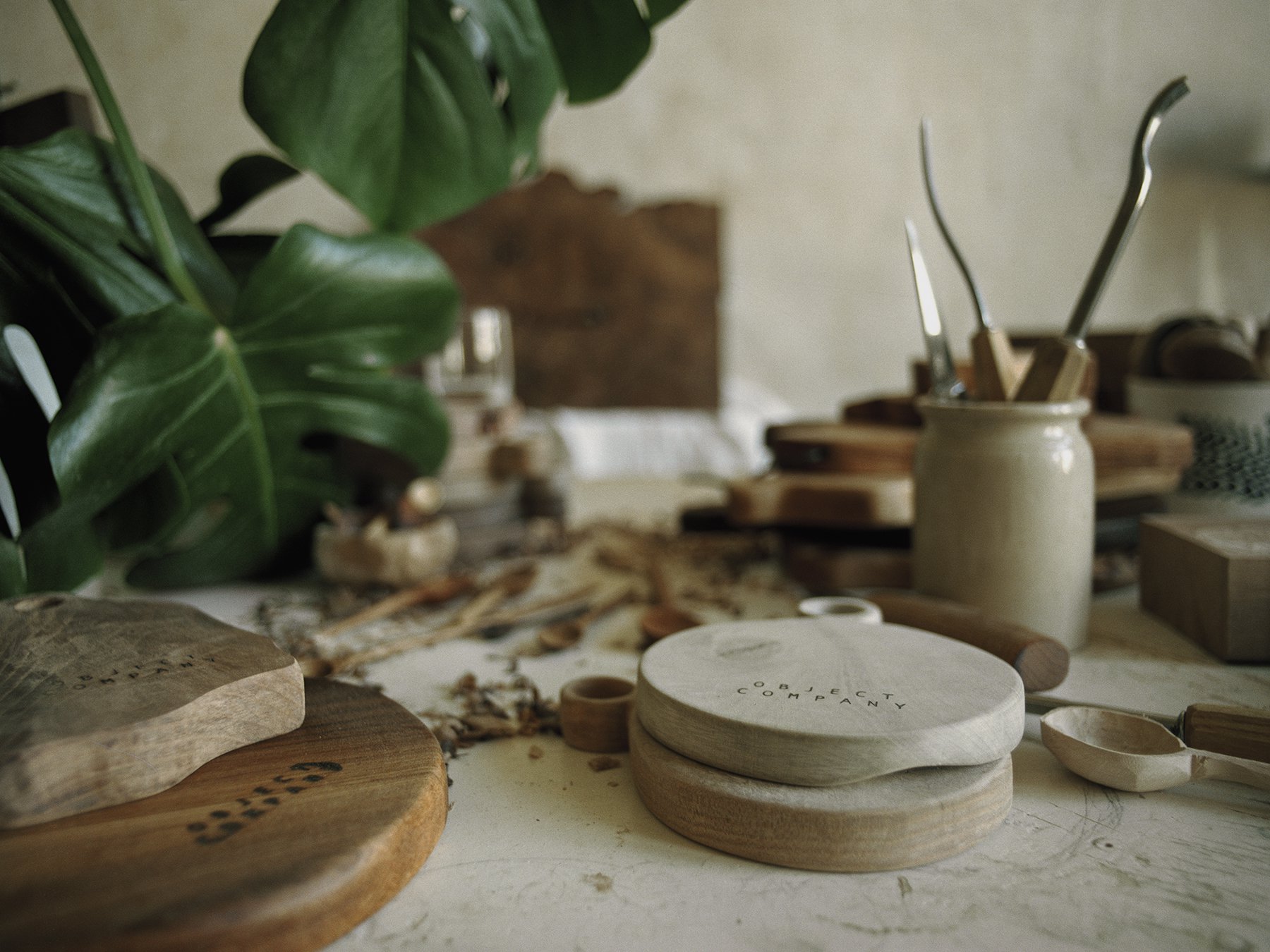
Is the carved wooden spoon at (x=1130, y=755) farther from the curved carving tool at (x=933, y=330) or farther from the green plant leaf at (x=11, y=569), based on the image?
the green plant leaf at (x=11, y=569)

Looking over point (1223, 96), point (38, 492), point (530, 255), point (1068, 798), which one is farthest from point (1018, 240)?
point (38, 492)

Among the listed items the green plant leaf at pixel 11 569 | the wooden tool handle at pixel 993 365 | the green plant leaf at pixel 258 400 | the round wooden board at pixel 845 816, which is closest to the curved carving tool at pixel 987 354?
the wooden tool handle at pixel 993 365

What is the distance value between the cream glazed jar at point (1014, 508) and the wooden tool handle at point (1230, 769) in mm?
215

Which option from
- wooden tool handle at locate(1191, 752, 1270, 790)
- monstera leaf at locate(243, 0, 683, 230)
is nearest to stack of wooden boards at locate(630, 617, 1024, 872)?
wooden tool handle at locate(1191, 752, 1270, 790)

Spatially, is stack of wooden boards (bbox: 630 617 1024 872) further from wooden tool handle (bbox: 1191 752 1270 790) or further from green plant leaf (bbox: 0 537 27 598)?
green plant leaf (bbox: 0 537 27 598)

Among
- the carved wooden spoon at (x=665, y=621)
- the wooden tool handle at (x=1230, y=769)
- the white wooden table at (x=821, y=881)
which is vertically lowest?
the white wooden table at (x=821, y=881)

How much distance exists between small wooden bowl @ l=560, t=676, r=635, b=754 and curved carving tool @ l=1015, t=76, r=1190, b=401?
40 cm

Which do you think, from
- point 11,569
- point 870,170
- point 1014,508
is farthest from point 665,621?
point 870,170

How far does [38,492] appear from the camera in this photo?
698 millimetres

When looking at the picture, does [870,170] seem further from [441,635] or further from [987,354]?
[441,635]

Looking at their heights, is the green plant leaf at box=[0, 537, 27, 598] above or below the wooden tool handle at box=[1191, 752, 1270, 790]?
above

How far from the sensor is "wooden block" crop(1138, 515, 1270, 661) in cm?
68

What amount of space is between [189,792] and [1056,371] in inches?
25.3

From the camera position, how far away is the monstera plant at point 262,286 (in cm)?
69
